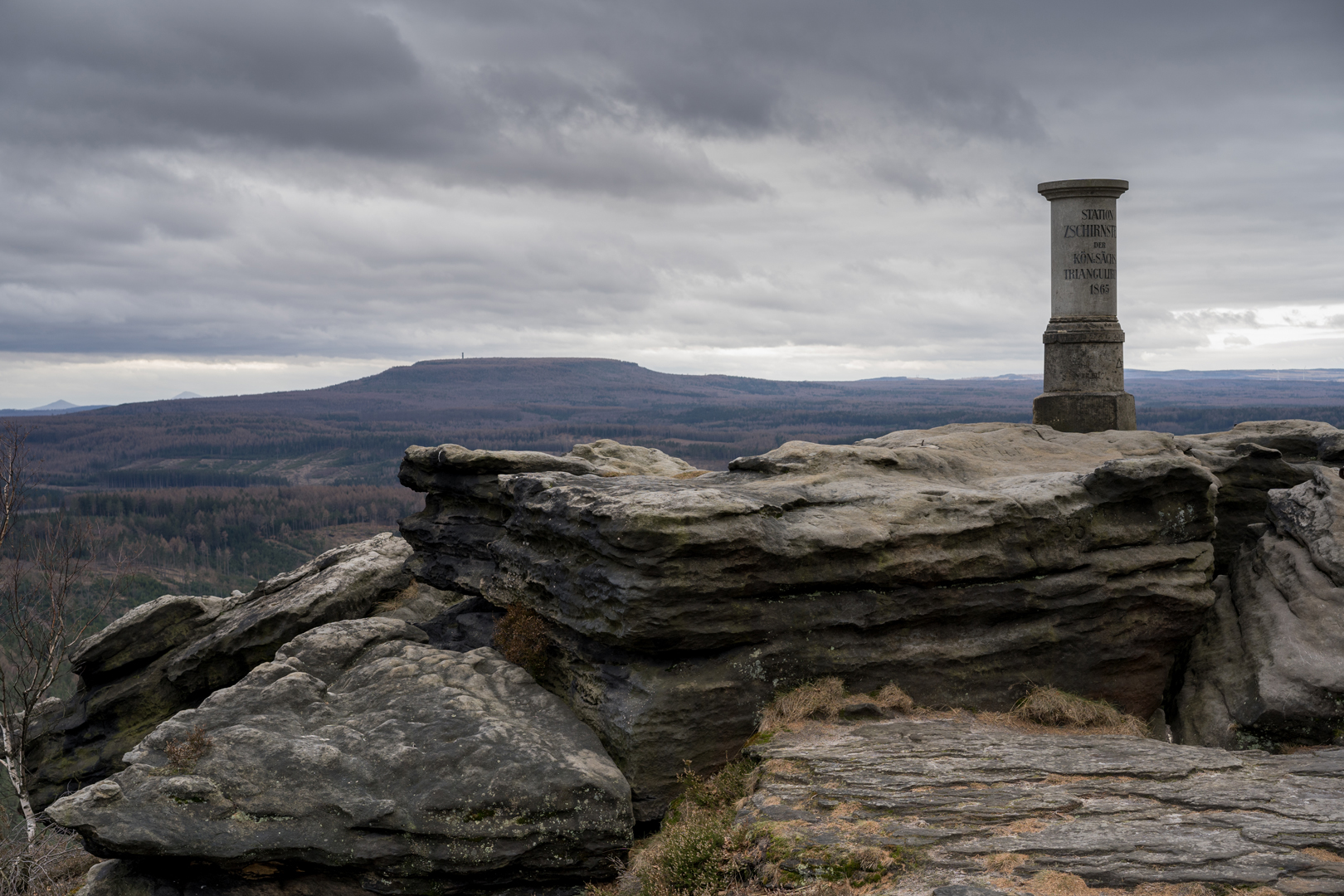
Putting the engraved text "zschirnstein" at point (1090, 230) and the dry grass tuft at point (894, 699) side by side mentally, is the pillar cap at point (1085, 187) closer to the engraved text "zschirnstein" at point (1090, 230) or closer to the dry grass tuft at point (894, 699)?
the engraved text "zschirnstein" at point (1090, 230)

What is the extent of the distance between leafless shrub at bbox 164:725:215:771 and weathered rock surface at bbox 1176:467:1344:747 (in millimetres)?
15277

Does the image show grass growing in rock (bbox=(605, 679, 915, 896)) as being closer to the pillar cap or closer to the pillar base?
the pillar base

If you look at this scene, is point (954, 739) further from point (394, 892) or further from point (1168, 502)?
point (394, 892)

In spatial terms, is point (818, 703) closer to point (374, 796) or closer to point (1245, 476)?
point (374, 796)

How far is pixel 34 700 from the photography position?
21.3 meters

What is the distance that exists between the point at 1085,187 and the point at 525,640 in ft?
65.1

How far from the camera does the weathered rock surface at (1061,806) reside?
8.03 meters

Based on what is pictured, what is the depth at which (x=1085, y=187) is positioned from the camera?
79.2ft

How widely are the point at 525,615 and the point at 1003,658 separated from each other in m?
8.49

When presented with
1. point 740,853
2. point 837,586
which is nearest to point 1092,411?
point 837,586

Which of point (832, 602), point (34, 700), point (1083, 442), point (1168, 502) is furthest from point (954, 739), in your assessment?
point (34, 700)

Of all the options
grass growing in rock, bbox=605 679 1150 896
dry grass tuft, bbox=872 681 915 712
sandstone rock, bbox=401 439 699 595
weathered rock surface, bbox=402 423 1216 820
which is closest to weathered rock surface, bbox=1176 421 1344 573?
weathered rock surface, bbox=402 423 1216 820

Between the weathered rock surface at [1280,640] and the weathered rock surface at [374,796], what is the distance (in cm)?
973

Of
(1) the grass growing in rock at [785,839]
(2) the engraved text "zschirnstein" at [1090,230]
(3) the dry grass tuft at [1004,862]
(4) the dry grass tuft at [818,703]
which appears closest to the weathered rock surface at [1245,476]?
(1) the grass growing in rock at [785,839]
